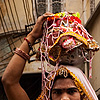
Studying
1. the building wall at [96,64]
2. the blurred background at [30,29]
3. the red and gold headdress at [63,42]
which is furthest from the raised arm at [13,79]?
the building wall at [96,64]

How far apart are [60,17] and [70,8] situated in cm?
325

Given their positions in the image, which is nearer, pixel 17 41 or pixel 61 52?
pixel 61 52

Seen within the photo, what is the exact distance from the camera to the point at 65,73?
134cm

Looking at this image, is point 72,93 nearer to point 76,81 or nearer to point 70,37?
point 76,81

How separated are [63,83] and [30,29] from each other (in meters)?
2.38

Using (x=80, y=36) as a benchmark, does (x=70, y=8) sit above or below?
below

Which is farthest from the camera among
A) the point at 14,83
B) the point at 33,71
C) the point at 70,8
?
the point at 70,8

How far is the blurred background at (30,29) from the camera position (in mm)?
3299

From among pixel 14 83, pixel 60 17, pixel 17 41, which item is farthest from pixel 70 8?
pixel 14 83

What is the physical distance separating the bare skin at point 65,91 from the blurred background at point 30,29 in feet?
5.69

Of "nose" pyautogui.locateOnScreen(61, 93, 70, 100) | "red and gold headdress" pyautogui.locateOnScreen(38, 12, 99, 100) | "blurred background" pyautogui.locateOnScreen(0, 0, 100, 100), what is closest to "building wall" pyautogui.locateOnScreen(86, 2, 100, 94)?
"blurred background" pyautogui.locateOnScreen(0, 0, 100, 100)

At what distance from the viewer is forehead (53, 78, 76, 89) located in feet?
4.23

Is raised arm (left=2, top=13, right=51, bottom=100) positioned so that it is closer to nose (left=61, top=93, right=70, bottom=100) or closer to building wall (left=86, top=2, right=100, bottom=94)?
nose (left=61, top=93, right=70, bottom=100)

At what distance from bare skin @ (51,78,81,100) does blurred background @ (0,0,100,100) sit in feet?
5.69
